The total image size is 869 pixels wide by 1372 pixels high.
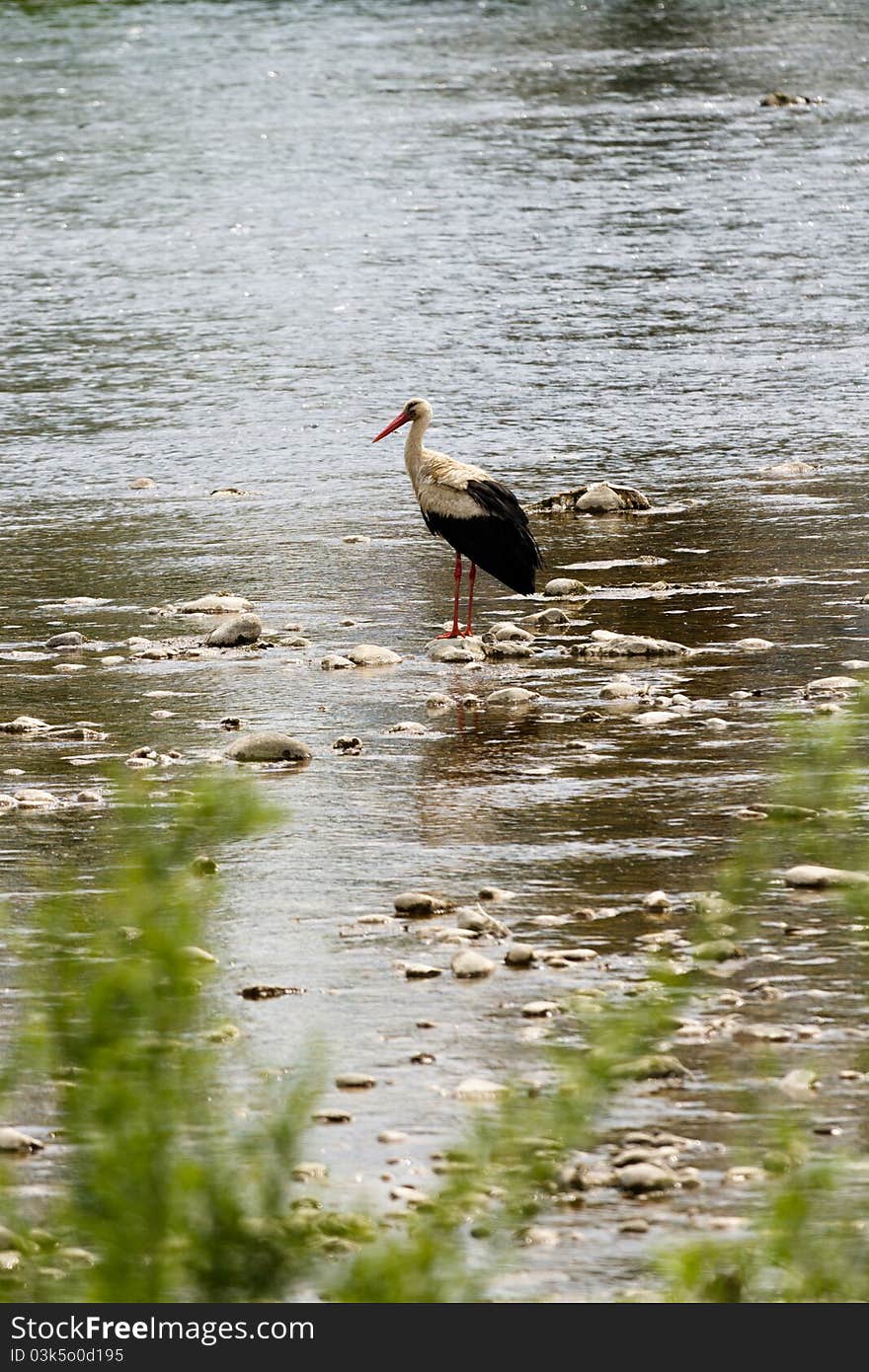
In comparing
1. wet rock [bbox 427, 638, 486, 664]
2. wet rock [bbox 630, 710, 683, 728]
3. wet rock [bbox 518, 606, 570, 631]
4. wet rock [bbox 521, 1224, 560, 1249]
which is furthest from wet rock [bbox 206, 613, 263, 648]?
wet rock [bbox 521, 1224, 560, 1249]

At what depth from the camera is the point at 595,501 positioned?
15.1m

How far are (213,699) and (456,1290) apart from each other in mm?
7418

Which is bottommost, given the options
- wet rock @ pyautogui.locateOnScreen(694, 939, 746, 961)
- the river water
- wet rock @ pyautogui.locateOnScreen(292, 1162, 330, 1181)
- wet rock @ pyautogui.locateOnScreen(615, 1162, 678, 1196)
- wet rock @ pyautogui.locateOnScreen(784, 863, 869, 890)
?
the river water

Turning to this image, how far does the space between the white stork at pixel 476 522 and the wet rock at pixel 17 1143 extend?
19.4ft

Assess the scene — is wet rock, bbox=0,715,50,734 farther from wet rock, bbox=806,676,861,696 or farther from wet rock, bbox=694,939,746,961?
wet rock, bbox=694,939,746,961

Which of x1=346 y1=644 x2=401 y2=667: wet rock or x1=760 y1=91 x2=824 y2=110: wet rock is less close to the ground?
x1=346 y1=644 x2=401 y2=667: wet rock

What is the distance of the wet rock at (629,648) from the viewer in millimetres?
11547

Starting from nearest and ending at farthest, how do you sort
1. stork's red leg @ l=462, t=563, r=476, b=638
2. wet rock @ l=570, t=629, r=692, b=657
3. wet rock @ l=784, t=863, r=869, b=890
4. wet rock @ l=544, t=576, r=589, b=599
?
wet rock @ l=784, t=863, r=869, b=890
wet rock @ l=570, t=629, r=692, b=657
stork's red leg @ l=462, t=563, r=476, b=638
wet rock @ l=544, t=576, r=589, b=599

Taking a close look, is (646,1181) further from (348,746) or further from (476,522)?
(476,522)

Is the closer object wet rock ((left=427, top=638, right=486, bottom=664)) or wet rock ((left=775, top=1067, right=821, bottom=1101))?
wet rock ((left=775, top=1067, right=821, bottom=1101))

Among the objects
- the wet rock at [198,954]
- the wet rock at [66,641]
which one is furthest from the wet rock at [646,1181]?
the wet rock at [66,641]

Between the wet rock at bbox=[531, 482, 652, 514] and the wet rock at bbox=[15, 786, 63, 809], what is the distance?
631cm

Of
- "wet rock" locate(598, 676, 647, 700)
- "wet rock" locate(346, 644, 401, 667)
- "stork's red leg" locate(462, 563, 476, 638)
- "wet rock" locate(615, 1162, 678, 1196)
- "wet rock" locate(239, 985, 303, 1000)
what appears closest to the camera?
"wet rock" locate(615, 1162, 678, 1196)

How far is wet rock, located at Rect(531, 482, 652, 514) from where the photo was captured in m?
15.1
